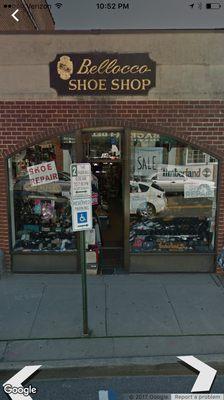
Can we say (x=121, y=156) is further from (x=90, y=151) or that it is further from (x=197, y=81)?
(x=197, y=81)

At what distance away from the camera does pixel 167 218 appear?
6.39m

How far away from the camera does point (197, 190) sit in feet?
20.3

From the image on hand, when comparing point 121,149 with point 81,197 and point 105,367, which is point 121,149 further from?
point 105,367

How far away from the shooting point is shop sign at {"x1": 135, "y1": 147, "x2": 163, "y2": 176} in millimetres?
6059

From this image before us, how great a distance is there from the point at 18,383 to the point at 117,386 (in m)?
1.02

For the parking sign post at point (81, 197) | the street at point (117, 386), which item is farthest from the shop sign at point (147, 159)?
the street at point (117, 386)

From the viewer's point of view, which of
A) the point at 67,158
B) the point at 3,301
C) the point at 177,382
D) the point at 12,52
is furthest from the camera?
the point at 67,158

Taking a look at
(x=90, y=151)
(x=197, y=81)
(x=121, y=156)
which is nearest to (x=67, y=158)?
(x=90, y=151)

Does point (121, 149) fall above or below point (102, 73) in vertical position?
below

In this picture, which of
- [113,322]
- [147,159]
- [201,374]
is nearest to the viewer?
[201,374]

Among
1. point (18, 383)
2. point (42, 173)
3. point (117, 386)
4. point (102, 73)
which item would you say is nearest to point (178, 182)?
point (102, 73)

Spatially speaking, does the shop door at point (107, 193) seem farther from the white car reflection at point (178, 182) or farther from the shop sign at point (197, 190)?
the shop sign at point (197, 190)

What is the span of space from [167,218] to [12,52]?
Result: 3.78m

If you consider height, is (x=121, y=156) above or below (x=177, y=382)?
above
